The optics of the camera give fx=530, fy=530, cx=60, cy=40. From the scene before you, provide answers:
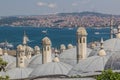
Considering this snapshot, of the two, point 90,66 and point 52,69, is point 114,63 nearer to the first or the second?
point 90,66

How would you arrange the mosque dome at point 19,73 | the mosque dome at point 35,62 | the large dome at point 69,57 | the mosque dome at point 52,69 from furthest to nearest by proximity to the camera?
the mosque dome at point 35,62, the large dome at point 69,57, the mosque dome at point 19,73, the mosque dome at point 52,69

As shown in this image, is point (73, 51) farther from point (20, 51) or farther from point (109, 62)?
point (109, 62)

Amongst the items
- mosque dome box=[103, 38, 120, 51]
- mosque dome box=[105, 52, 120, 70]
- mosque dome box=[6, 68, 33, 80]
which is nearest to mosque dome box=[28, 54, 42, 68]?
mosque dome box=[6, 68, 33, 80]

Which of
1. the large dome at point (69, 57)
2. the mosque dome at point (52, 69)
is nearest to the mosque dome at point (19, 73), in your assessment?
the mosque dome at point (52, 69)

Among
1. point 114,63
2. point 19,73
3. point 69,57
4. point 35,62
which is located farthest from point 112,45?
point 114,63

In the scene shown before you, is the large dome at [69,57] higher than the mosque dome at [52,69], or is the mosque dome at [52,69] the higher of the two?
the large dome at [69,57]

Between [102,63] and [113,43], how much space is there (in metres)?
5.44

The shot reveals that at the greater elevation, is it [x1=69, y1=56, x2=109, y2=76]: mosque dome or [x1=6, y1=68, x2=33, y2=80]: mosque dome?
[x1=69, y1=56, x2=109, y2=76]: mosque dome

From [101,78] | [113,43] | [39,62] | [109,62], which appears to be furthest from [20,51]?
[101,78]

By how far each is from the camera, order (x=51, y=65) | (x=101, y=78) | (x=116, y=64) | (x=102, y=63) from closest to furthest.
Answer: (x=101, y=78), (x=116, y=64), (x=102, y=63), (x=51, y=65)

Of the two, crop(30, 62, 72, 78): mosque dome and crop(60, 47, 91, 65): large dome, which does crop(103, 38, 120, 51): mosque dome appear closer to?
crop(60, 47, 91, 65): large dome

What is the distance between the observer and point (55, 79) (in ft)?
97.8

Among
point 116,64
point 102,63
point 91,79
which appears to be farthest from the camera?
point 102,63

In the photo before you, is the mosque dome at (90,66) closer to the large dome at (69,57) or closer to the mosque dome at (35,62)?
the large dome at (69,57)
